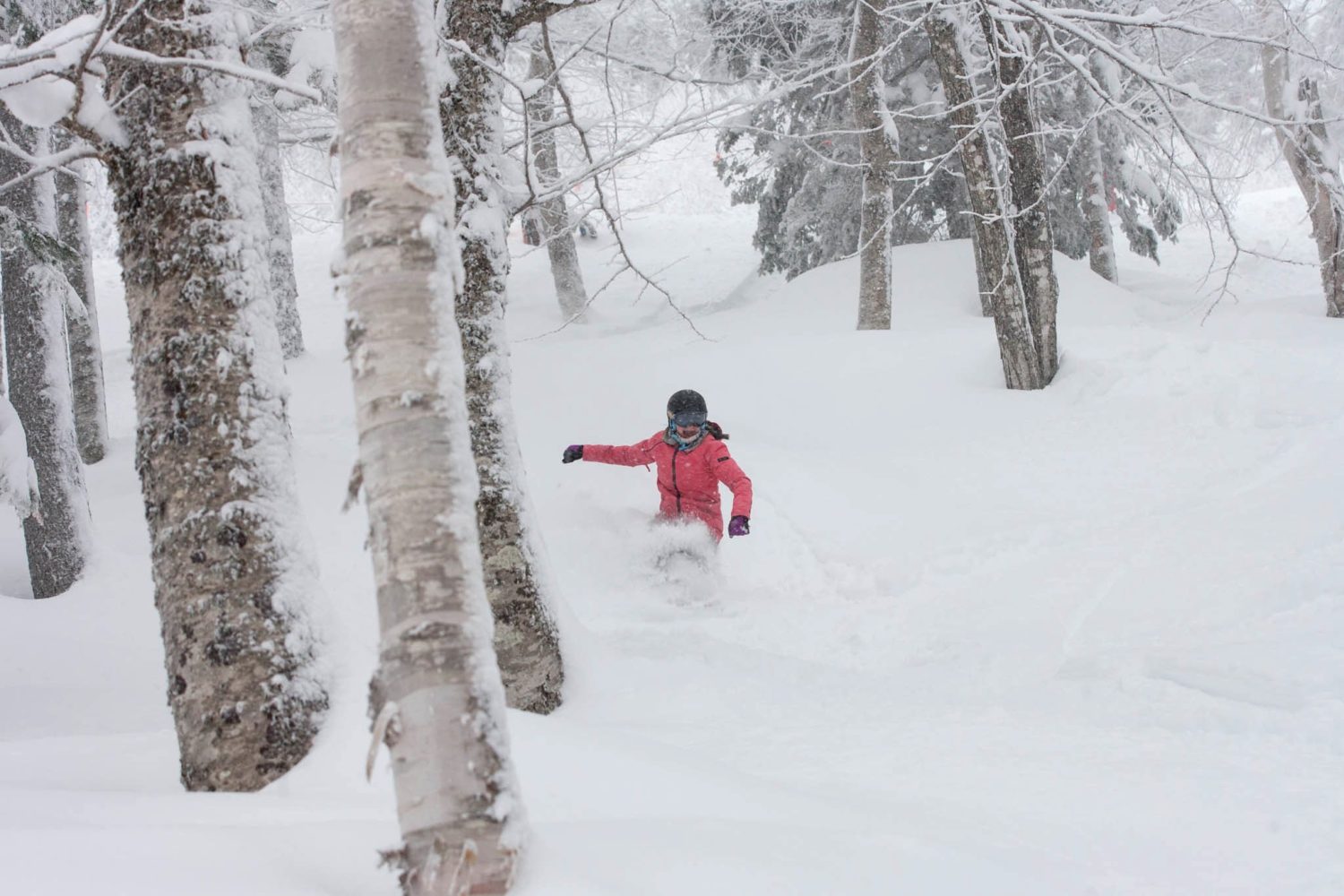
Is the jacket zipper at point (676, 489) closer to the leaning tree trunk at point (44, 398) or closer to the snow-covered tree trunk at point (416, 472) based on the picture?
the leaning tree trunk at point (44, 398)

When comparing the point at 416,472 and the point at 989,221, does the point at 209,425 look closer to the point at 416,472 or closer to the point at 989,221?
the point at 416,472

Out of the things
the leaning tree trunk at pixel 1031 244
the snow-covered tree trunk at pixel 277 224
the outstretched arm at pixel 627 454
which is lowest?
the outstretched arm at pixel 627 454

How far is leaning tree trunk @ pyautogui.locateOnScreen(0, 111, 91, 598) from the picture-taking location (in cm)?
Answer: 754

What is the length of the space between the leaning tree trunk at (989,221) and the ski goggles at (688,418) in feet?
11.2

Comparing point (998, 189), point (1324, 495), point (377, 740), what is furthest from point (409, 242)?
point (998, 189)

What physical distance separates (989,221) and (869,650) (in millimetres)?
4825

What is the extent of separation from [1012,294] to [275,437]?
23.2 feet

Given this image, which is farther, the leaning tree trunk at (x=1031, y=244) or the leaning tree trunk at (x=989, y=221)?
the leaning tree trunk at (x=1031, y=244)

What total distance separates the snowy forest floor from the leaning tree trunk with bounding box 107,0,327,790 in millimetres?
219

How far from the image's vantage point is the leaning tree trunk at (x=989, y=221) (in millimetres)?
8641

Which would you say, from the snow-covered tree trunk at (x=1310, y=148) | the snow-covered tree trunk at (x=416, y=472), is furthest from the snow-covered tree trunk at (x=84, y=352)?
the snow-covered tree trunk at (x=1310, y=148)

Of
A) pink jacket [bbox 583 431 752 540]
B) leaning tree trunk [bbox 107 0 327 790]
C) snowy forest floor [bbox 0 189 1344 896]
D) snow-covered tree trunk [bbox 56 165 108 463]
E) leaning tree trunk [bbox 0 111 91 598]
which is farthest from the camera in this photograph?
snow-covered tree trunk [bbox 56 165 108 463]

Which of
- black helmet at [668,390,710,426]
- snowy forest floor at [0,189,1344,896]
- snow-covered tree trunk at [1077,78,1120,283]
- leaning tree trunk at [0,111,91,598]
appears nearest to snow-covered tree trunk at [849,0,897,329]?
snowy forest floor at [0,189,1344,896]

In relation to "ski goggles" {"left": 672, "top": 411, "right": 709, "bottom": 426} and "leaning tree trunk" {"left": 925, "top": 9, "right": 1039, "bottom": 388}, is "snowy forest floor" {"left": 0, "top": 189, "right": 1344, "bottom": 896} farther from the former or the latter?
"ski goggles" {"left": 672, "top": 411, "right": 709, "bottom": 426}
